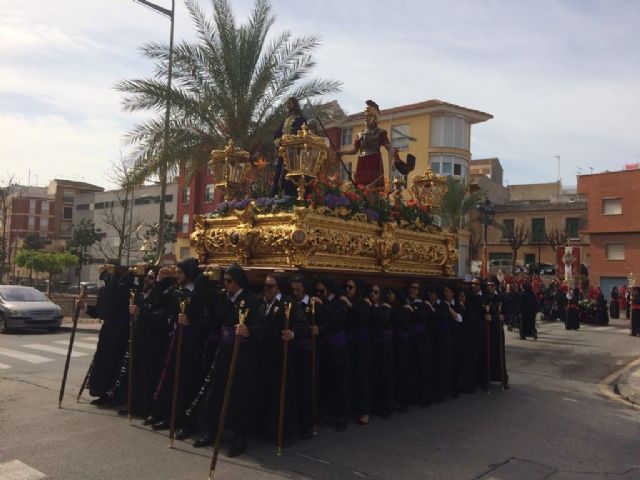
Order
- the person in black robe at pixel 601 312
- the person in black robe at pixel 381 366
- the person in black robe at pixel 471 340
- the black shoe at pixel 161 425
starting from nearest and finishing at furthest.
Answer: the black shoe at pixel 161 425
the person in black robe at pixel 381 366
the person in black robe at pixel 471 340
the person in black robe at pixel 601 312

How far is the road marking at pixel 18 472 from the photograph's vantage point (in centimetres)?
466

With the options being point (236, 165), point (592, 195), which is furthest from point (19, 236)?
point (236, 165)

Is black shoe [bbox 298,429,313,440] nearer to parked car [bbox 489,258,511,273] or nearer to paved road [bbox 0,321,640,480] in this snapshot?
paved road [bbox 0,321,640,480]

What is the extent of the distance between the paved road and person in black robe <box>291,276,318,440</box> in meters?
0.24

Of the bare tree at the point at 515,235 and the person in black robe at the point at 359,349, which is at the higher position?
the bare tree at the point at 515,235

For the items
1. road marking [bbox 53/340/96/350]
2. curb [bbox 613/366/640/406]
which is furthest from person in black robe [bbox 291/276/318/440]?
road marking [bbox 53/340/96/350]

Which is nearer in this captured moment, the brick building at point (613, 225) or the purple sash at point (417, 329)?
the purple sash at point (417, 329)

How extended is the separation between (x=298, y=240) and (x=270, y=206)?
3.01ft

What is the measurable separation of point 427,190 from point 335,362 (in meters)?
4.14

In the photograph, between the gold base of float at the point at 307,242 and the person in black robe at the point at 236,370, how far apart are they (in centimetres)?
112

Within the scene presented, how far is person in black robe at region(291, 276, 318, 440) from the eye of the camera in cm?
597

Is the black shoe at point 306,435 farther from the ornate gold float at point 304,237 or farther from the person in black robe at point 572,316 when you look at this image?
the person in black robe at point 572,316

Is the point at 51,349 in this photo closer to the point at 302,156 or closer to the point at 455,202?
the point at 302,156

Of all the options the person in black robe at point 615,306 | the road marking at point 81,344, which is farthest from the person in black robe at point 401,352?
the person in black robe at point 615,306
